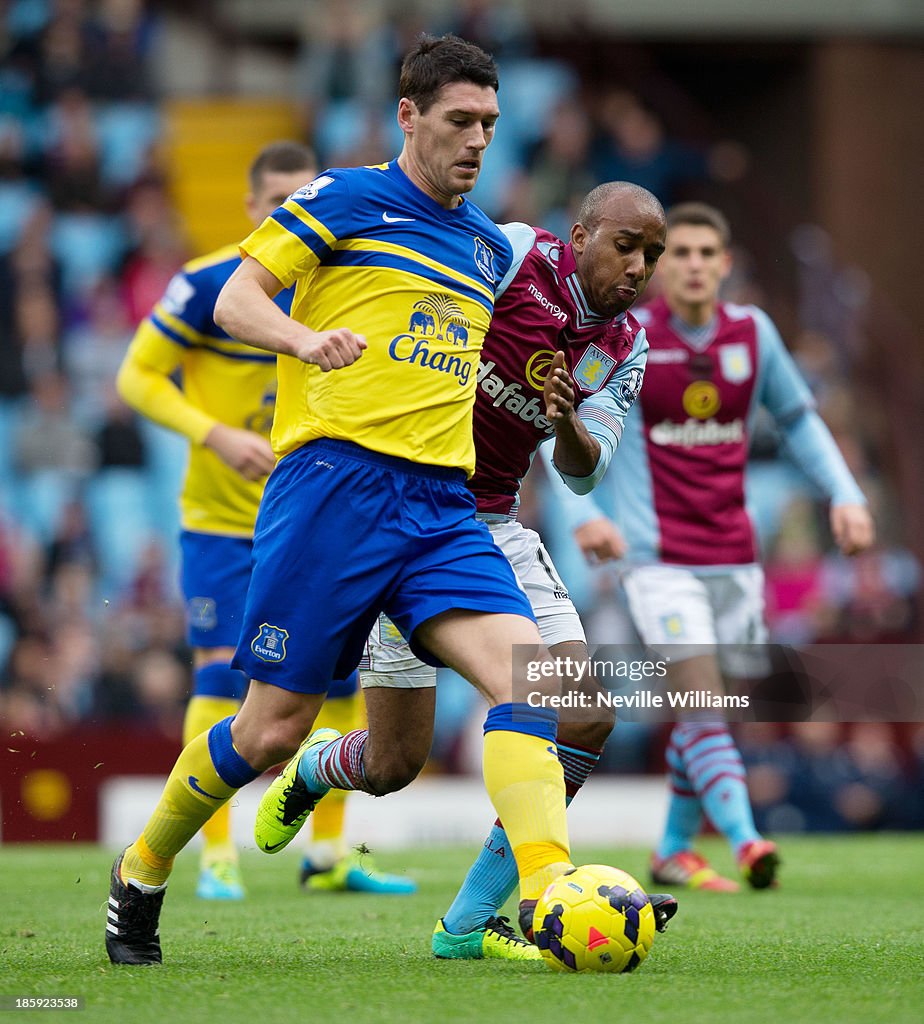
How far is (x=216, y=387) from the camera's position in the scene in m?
7.14

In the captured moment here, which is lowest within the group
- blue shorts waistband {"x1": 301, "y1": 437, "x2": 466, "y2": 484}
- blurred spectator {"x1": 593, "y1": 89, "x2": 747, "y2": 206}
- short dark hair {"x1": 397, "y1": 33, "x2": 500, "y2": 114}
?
blue shorts waistband {"x1": 301, "y1": 437, "x2": 466, "y2": 484}

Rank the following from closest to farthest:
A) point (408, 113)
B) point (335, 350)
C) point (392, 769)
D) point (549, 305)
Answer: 1. point (335, 350)
2. point (408, 113)
3. point (392, 769)
4. point (549, 305)

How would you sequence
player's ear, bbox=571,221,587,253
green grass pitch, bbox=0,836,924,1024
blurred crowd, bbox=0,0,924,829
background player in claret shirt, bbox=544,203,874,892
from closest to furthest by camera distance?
green grass pitch, bbox=0,836,924,1024, player's ear, bbox=571,221,587,253, background player in claret shirt, bbox=544,203,874,892, blurred crowd, bbox=0,0,924,829

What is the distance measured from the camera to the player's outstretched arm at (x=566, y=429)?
4492mm

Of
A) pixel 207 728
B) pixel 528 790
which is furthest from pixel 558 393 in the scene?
pixel 207 728

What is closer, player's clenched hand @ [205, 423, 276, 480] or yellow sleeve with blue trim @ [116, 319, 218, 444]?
player's clenched hand @ [205, 423, 276, 480]

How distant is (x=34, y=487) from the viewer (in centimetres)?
1433

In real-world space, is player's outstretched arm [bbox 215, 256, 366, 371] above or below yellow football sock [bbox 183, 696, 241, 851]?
above

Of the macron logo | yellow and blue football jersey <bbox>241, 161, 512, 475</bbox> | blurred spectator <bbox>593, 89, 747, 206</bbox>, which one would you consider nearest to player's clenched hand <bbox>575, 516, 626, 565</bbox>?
the macron logo

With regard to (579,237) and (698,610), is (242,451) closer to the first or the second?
(579,237)

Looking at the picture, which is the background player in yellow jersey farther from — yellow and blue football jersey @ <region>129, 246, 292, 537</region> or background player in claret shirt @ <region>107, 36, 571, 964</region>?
background player in claret shirt @ <region>107, 36, 571, 964</region>

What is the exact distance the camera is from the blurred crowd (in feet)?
38.3

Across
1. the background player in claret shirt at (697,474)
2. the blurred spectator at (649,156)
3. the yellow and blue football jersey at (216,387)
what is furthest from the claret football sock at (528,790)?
the blurred spectator at (649,156)

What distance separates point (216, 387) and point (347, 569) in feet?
9.37
